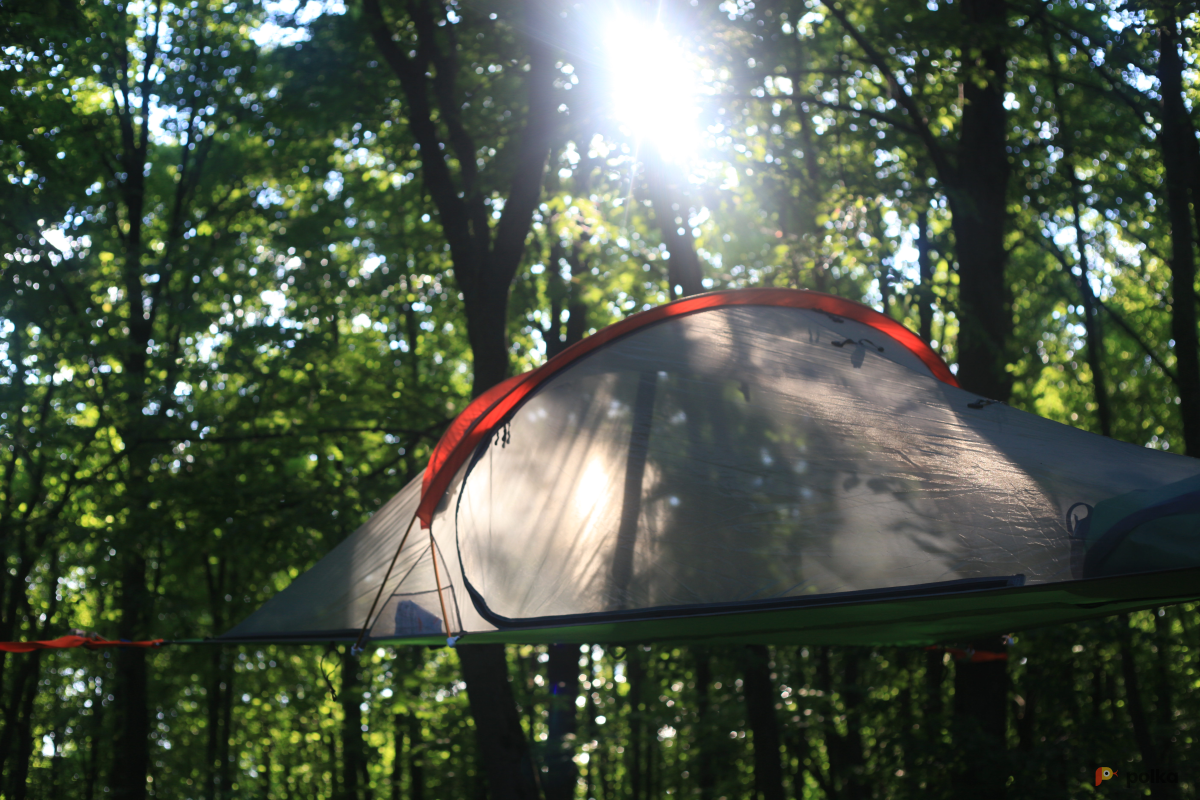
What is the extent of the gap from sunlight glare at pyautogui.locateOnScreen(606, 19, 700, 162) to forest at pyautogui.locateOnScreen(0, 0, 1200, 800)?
30 mm

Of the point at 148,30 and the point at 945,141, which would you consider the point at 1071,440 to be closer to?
the point at 945,141

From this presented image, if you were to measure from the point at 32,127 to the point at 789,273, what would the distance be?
23.1 ft

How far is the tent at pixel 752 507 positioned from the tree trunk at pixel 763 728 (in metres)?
2.34

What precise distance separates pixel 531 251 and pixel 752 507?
7.34 metres

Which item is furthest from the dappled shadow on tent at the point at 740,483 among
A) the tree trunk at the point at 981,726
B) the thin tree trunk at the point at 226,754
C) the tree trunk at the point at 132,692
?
the thin tree trunk at the point at 226,754

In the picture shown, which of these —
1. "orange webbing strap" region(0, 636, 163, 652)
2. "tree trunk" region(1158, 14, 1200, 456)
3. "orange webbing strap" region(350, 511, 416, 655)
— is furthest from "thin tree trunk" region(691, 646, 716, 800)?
"orange webbing strap" region(0, 636, 163, 652)

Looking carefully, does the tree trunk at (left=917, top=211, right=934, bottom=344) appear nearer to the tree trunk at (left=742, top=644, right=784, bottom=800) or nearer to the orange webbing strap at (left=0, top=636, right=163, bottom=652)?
the tree trunk at (left=742, top=644, right=784, bottom=800)

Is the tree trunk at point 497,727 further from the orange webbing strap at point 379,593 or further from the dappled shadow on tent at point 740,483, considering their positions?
the dappled shadow on tent at point 740,483

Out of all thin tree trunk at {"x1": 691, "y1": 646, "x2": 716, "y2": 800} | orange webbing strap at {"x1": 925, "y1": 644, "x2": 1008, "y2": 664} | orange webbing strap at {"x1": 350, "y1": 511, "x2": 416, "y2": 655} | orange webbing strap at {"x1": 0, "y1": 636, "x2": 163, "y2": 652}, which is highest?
orange webbing strap at {"x1": 350, "y1": 511, "x2": 416, "y2": 655}

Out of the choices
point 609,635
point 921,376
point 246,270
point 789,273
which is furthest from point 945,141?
point 246,270

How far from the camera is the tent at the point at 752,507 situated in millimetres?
2469

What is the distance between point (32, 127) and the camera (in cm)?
748

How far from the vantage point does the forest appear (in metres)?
6.16

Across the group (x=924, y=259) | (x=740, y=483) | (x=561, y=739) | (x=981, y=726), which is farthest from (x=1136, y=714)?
(x=924, y=259)
